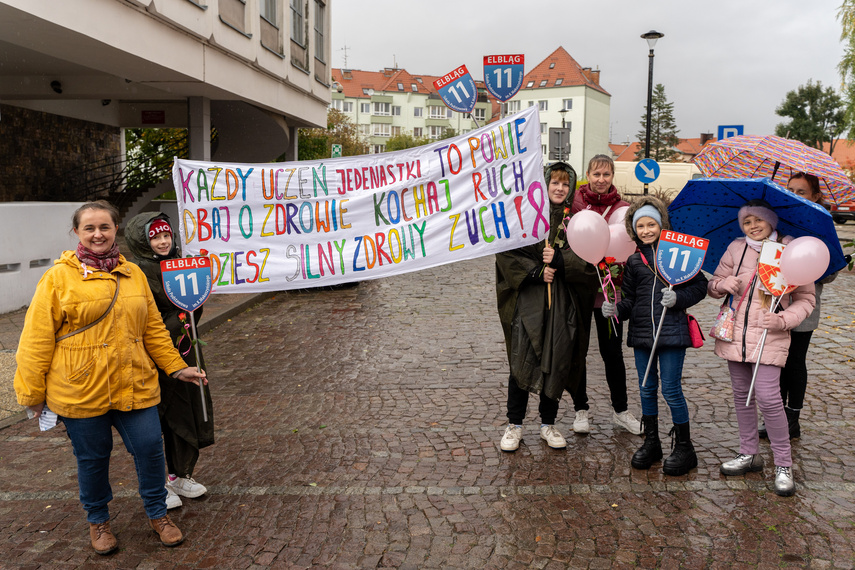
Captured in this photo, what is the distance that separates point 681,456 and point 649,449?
211 millimetres

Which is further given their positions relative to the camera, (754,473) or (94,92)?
(94,92)

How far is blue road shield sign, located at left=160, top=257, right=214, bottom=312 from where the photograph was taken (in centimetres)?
409

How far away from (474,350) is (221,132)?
16.6 metres

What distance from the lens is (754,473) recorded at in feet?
15.5

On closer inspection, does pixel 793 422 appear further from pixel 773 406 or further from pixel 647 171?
pixel 647 171

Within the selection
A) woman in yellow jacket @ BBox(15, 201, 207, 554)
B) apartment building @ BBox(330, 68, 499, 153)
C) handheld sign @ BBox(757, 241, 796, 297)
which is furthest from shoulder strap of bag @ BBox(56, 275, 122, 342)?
apartment building @ BBox(330, 68, 499, 153)

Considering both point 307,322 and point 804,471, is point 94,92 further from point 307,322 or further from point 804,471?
point 804,471

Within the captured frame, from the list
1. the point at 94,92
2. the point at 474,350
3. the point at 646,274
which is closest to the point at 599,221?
the point at 646,274

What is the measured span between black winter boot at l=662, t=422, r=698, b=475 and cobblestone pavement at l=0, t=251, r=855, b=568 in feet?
0.24

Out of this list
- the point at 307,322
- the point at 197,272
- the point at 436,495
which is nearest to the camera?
the point at 197,272

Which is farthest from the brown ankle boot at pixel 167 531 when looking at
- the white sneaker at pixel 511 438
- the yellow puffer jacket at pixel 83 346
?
the white sneaker at pixel 511 438

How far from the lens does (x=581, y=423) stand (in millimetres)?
5461

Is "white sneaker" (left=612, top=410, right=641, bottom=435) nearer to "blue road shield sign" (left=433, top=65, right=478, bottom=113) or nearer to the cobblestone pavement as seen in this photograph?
the cobblestone pavement

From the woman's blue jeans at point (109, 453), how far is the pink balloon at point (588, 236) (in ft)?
9.06
